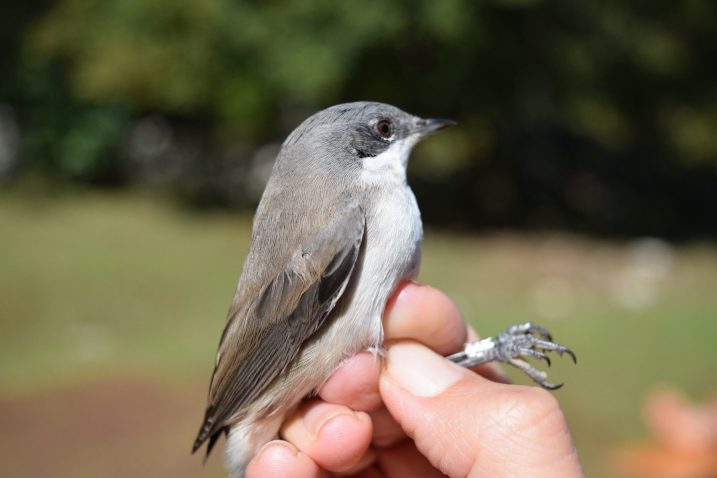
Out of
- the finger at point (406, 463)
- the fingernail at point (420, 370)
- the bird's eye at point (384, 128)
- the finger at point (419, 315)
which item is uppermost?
the bird's eye at point (384, 128)

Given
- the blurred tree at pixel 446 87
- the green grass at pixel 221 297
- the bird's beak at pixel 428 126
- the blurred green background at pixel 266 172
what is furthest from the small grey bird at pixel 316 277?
the blurred tree at pixel 446 87

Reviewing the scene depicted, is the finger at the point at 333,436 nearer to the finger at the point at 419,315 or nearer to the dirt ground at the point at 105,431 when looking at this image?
the finger at the point at 419,315

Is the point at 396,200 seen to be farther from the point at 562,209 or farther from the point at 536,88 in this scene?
the point at 562,209

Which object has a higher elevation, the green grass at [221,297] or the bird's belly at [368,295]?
the bird's belly at [368,295]

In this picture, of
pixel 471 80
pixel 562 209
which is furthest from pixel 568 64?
pixel 562 209

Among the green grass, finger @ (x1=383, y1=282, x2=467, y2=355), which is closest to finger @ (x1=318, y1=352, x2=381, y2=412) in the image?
finger @ (x1=383, y1=282, x2=467, y2=355)

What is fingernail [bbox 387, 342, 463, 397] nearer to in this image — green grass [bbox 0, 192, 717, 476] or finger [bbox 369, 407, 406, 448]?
finger [bbox 369, 407, 406, 448]

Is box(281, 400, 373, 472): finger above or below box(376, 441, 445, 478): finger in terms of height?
above

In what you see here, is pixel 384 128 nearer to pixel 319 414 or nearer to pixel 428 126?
pixel 428 126

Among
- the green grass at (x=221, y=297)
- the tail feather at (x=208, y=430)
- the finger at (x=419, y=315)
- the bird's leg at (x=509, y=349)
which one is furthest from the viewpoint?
the green grass at (x=221, y=297)
